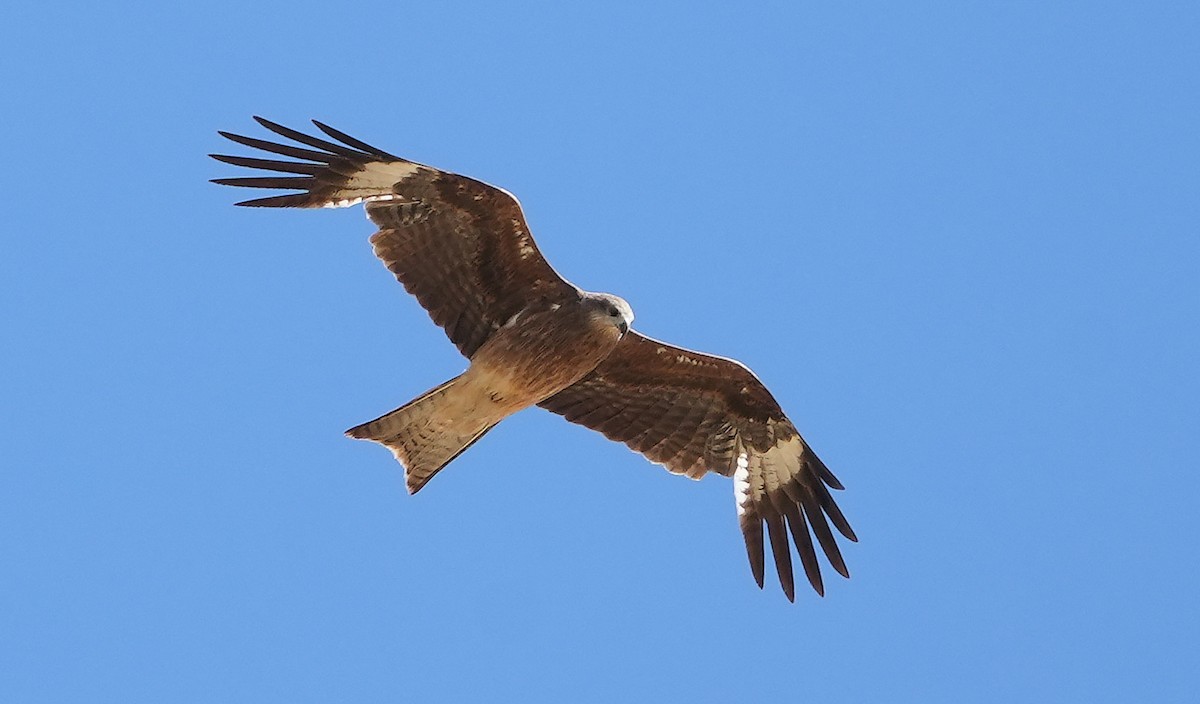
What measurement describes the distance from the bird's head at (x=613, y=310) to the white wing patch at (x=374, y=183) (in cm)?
140

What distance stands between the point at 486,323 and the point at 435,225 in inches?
29.9

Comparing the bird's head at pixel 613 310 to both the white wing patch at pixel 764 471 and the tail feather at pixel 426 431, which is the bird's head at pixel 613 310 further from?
Result: the white wing patch at pixel 764 471

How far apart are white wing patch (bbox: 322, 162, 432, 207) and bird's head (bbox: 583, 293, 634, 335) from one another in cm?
140

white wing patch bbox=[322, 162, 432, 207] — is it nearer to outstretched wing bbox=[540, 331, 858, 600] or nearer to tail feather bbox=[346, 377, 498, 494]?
tail feather bbox=[346, 377, 498, 494]

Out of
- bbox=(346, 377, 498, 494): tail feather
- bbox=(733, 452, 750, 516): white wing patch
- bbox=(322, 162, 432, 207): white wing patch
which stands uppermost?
bbox=(322, 162, 432, 207): white wing patch

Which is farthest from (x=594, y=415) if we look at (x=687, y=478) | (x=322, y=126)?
(x=322, y=126)

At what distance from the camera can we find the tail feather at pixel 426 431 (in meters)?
11.7

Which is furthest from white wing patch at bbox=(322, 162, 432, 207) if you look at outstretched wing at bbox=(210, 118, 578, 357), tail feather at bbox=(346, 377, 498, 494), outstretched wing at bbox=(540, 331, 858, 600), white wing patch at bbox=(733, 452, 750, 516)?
white wing patch at bbox=(733, 452, 750, 516)

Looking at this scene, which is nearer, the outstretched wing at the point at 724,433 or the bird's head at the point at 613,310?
the bird's head at the point at 613,310

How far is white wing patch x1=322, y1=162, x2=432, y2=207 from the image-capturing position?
11766 mm

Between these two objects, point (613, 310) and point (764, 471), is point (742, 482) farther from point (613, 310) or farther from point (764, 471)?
point (613, 310)

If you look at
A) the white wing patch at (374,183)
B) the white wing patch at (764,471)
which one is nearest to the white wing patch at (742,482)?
the white wing patch at (764,471)

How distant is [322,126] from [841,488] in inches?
173

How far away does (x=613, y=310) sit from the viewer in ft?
38.5
